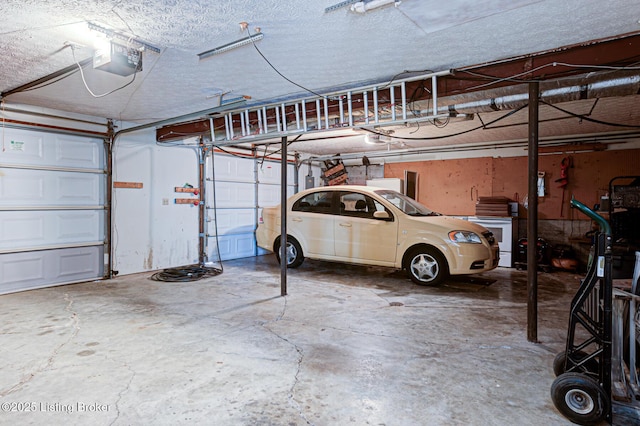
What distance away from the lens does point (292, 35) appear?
2.81 m

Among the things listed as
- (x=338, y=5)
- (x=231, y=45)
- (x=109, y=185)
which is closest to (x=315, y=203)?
(x=109, y=185)

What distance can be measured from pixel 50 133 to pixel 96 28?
3.32 meters

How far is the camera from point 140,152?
244 inches

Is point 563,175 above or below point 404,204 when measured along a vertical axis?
above

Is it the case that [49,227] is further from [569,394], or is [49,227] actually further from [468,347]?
[569,394]

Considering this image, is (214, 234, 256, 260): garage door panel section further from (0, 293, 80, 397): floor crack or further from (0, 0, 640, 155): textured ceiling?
(0, 0, 640, 155): textured ceiling

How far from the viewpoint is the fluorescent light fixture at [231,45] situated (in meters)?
2.83

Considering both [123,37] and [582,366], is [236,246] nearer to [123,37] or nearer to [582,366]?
[123,37]

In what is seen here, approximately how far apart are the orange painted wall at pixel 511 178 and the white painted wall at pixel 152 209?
196 inches

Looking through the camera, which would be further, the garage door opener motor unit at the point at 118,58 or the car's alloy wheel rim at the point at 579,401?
the garage door opener motor unit at the point at 118,58

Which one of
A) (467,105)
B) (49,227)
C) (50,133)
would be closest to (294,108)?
(467,105)

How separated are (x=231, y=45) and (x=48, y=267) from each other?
445 cm

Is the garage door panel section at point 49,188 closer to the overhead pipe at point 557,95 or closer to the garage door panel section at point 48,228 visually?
the garage door panel section at point 48,228

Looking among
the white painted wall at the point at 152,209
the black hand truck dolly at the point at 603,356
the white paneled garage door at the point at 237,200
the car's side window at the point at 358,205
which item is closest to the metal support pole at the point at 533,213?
the black hand truck dolly at the point at 603,356
